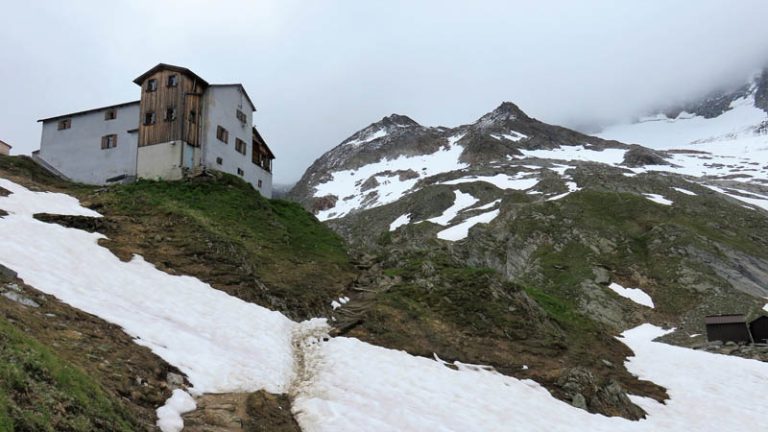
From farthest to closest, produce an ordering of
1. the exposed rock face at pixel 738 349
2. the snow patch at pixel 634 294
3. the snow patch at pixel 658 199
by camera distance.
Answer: the snow patch at pixel 658 199 < the snow patch at pixel 634 294 < the exposed rock face at pixel 738 349

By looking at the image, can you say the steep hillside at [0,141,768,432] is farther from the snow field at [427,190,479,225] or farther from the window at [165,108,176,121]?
the snow field at [427,190,479,225]

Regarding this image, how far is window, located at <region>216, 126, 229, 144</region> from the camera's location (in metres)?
42.8

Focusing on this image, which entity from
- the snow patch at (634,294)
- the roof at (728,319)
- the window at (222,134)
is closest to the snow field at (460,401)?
the roof at (728,319)

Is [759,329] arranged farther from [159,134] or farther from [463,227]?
[159,134]

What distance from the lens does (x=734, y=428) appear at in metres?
19.3

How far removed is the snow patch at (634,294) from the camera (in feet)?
182

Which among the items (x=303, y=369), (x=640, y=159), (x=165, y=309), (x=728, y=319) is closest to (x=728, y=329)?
(x=728, y=319)

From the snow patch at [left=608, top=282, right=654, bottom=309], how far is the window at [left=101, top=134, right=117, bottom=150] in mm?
57014

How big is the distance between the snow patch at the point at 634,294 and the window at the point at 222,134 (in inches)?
1879

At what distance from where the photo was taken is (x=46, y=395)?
25.9 feet

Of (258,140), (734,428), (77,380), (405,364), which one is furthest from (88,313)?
(258,140)

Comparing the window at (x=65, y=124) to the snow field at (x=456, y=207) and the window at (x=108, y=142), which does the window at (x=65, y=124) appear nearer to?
the window at (x=108, y=142)

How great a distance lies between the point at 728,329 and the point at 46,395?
49.7 m

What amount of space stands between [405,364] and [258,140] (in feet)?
126
